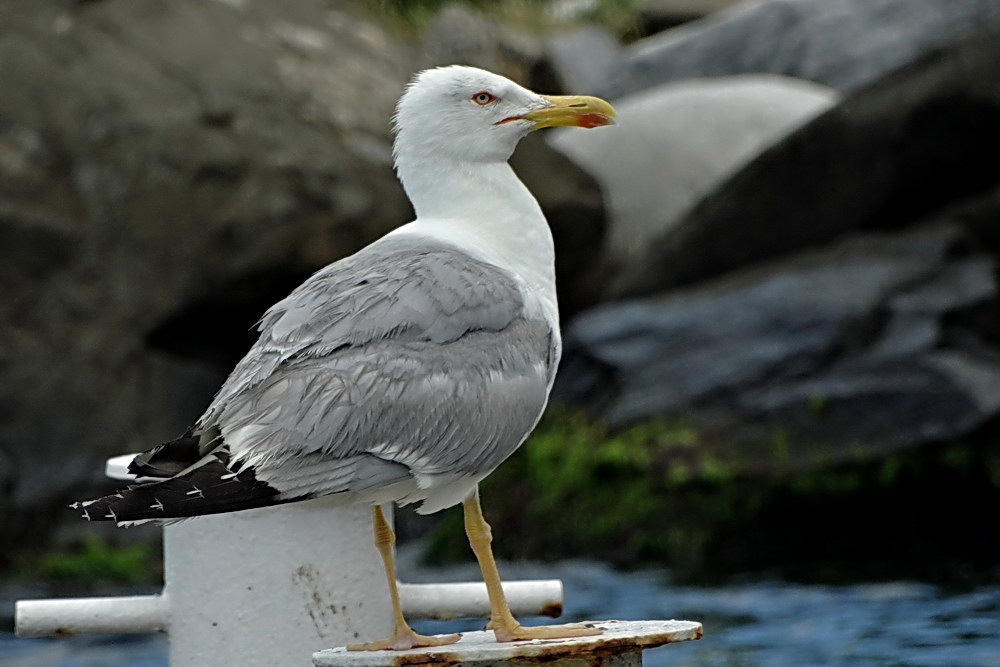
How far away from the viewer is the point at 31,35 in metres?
9.09

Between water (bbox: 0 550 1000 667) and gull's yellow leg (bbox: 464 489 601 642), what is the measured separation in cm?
276

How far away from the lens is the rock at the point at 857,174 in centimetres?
827

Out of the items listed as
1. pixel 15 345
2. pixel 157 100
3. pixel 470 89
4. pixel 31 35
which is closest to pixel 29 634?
pixel 470 89

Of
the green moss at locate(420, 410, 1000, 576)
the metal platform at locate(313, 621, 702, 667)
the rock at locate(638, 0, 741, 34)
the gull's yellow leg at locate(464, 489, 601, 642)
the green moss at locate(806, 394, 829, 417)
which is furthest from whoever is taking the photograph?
the rock at locate(638, 0, 741, 34)

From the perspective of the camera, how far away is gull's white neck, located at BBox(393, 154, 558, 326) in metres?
Result: 3.67

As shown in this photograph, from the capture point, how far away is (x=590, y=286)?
966 centimetres

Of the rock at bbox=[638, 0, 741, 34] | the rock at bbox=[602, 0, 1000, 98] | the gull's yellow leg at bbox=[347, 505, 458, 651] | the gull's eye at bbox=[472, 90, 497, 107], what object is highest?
the rock at bbox=[638, 0, 741, 34]

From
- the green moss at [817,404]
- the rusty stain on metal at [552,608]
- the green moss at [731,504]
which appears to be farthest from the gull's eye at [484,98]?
the green moss at [817,404]

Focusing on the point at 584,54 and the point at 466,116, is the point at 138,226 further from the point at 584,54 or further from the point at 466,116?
the point at 584,54

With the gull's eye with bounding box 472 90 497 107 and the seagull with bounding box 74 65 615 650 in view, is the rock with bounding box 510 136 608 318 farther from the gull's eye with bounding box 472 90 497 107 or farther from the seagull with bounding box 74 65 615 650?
the seagull with bounding box 74 65 615 650

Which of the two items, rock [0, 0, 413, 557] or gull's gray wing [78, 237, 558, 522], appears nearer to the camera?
gull's gray wing [78, 237, 558, 522]

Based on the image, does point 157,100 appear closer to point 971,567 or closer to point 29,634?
point 971,567

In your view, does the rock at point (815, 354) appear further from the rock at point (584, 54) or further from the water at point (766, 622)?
the rock at point (584, 54)

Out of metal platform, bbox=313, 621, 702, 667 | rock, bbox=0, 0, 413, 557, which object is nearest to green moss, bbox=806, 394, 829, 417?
rock, bbox=0, 0, 413, 557
